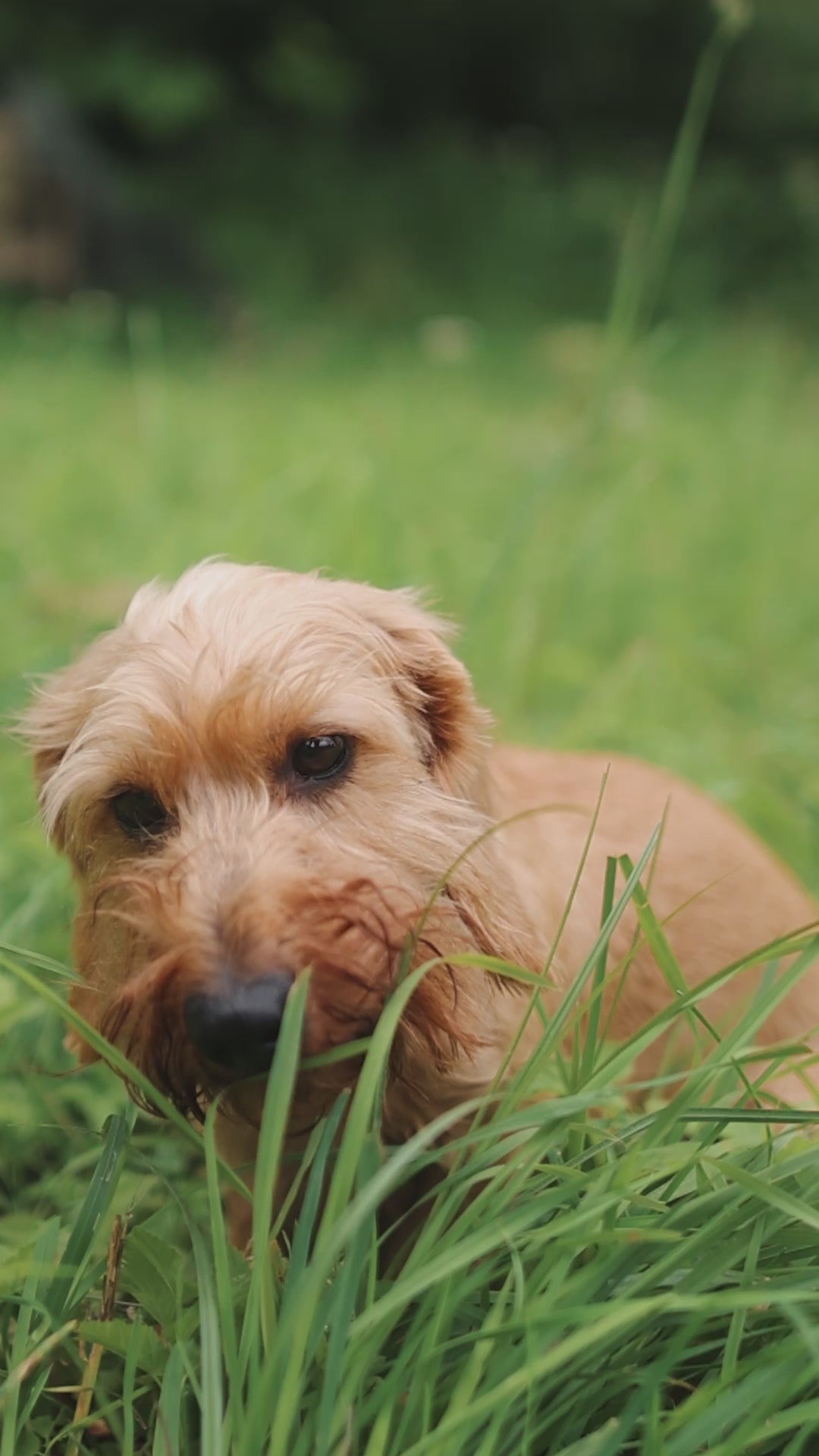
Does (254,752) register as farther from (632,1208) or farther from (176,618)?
(632,1208)

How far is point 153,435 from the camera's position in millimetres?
7555

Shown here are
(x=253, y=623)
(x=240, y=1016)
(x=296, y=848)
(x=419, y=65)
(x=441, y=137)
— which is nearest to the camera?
(x=240, y=1016)

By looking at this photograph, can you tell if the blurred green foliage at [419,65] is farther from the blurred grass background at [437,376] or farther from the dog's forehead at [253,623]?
the dog's forehead at [253,623]

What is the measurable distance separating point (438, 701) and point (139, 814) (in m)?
0.57

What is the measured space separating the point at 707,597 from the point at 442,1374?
15.9 ft

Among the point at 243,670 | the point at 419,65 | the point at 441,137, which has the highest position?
the point at 419,65

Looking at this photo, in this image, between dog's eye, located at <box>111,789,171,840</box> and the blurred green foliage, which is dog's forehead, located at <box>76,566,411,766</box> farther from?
the blurred green foliage

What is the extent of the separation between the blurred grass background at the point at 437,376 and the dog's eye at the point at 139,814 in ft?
1.39

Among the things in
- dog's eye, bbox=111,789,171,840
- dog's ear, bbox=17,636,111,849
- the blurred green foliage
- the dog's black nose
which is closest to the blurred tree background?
the blurred green foliage

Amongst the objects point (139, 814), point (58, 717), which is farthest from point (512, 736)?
point (139, 814)

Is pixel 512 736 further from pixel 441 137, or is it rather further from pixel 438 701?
pixel 441 137

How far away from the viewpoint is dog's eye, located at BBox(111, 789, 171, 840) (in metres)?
2.35

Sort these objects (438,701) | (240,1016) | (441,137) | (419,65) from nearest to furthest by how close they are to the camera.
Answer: (240,1016)
(438,701)
(441,137)
(419,65)

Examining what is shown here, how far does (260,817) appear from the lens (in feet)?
7.16
